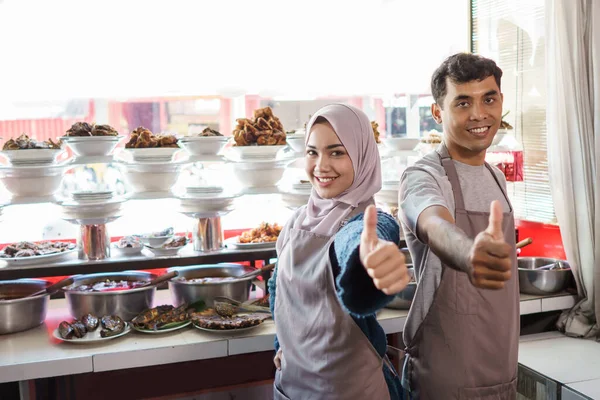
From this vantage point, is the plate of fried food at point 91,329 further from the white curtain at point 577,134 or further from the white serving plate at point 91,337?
the white curtain at point 577,134

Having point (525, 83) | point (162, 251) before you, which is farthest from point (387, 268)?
point (525, 83)

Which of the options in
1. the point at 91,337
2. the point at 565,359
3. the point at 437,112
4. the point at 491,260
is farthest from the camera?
the point at 565,359

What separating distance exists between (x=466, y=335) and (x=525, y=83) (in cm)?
252

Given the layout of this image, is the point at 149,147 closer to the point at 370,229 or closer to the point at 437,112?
the point at 437,112

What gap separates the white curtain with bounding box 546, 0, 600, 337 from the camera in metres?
3.18

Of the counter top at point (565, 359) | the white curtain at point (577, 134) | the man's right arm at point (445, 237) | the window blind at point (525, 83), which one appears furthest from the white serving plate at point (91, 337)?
the window blind at point (525, 83)

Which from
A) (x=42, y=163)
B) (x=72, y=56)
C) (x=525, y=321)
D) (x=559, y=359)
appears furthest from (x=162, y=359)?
(x=72, y=56)

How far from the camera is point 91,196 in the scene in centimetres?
279

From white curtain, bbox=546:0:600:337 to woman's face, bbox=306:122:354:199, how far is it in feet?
6.11

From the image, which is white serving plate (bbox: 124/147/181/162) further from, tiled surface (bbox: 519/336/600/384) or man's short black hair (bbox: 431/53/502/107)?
tiled surface (bbox: 519/336/600/384)

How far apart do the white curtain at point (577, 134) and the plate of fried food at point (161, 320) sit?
201 centimetres

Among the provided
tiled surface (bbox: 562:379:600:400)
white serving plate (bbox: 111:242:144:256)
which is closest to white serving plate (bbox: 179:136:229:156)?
white serving plate (bbox: 111:242:144:256)

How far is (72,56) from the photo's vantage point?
4.70 m

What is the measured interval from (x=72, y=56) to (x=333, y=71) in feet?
6.82
